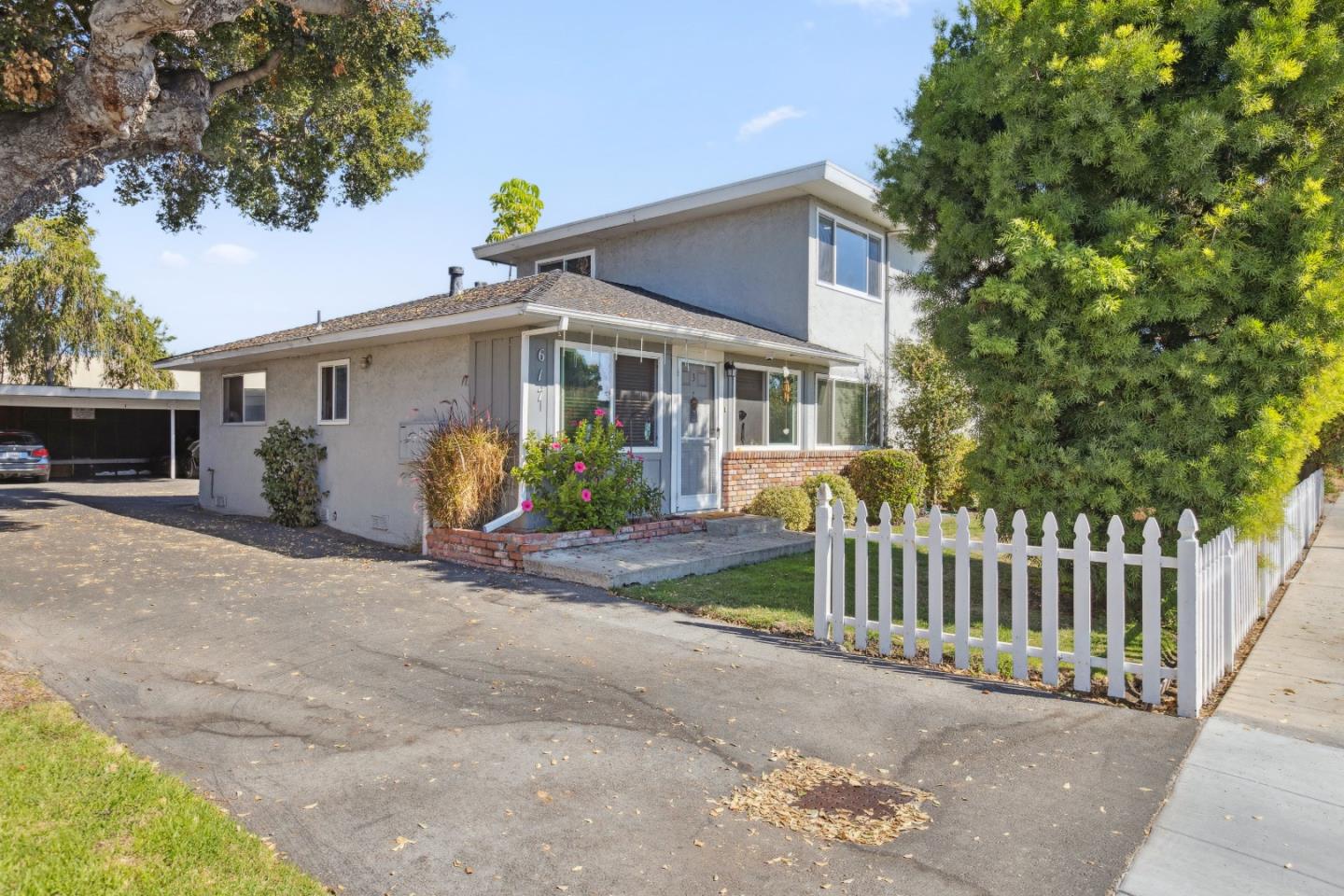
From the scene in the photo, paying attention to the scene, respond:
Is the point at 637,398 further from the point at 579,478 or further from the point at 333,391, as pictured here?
the point at 333,391

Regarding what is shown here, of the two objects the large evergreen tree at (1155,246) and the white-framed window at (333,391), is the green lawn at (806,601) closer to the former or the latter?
the large evergreen tree at (1155,246)

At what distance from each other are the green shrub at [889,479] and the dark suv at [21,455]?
940 inches

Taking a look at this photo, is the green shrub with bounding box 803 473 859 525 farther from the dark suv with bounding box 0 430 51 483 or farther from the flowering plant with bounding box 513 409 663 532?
the dark suv with bounding box 0 430 51 483

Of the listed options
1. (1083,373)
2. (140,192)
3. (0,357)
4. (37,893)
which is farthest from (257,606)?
(0,357)

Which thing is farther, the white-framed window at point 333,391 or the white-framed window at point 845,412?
the white-framed window at point 845,412

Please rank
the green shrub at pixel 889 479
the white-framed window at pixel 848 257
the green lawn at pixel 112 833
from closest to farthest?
the green lawn at pixel 112 833 → the green shrub at pixel 889 479 → the white-framed window at pixel 848 257

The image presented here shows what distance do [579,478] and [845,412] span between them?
7.77m

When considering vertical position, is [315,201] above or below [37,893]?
above

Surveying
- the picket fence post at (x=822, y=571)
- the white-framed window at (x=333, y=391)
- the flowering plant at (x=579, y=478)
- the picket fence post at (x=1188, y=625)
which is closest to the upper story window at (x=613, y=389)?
the flowering plant at (x=579, y=478)

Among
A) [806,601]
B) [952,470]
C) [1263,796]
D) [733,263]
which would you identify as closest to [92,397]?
[733,263]

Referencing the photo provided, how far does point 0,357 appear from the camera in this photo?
2842 cm

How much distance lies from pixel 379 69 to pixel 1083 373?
944cm

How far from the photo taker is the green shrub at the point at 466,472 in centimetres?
1018

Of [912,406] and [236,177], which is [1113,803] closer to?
[912,406]
